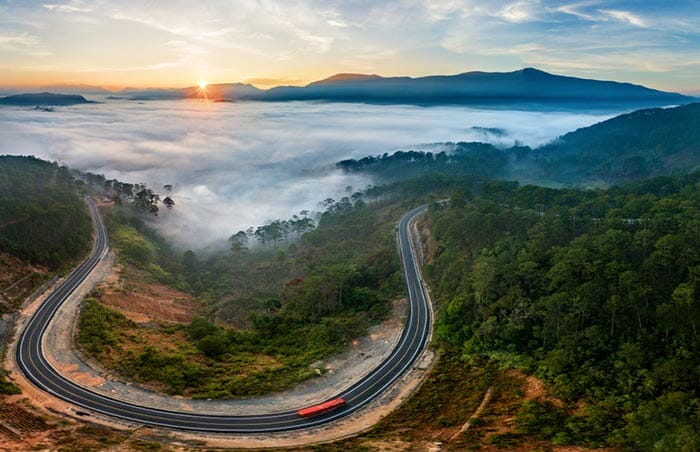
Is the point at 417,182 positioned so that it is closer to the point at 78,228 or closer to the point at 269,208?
the point at 269,208

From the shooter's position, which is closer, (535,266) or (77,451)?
(77,451)

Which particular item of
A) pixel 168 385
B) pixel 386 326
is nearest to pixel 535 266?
pixel 386 326

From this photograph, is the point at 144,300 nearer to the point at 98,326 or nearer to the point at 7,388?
the point at 98,326

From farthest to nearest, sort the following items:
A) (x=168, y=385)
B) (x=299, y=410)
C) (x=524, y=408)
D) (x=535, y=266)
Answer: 1. (x=535, y=266)
2. (x=168, y=385)
3. (x=299, y=410)
4. (x=524, y=408)

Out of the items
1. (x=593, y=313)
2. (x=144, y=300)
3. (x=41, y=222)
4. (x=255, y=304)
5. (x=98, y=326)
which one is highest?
(x=41, y=222)

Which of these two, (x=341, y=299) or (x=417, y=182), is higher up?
Result: (x=417, y=182)

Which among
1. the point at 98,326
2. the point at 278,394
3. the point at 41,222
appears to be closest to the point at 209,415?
the point at 278,394

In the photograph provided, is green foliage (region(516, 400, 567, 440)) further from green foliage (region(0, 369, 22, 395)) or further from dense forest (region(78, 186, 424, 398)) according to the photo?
green foliage (region(0, 369, 22, 395))
